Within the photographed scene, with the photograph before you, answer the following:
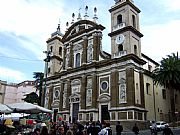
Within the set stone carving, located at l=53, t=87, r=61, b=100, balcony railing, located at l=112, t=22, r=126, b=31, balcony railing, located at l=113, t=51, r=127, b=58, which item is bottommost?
stone carving, located at l=53, t=87, r=61, b=100

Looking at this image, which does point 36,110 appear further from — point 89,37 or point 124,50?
point 89,37

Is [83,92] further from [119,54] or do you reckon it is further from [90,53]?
[119,54]

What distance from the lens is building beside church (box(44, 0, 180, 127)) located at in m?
31.6

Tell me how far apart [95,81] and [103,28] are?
897cm

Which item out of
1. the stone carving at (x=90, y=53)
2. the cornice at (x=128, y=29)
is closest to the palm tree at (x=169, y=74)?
the cornice at (x=128, y=29)

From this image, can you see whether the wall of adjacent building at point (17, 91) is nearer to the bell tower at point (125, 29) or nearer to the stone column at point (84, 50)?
the stone column at point (84, 50)

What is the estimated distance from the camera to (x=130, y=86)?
1212 inches

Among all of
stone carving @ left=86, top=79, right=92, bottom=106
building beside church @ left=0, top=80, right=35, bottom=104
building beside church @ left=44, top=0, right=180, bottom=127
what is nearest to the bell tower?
building beside church @ left=44, top=0, right=180, bottom=127

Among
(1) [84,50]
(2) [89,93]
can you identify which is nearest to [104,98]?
(2) [89,93]

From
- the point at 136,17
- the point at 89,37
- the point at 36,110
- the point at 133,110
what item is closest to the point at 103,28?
the point at 89,37

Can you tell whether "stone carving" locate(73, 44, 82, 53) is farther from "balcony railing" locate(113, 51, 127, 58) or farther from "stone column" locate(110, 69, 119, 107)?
"stone column" locate(110, 69, 119, 107)

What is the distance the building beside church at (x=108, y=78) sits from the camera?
31562mm

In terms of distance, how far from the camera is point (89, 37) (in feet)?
130

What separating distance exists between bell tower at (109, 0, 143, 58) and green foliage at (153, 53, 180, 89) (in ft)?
17.0
